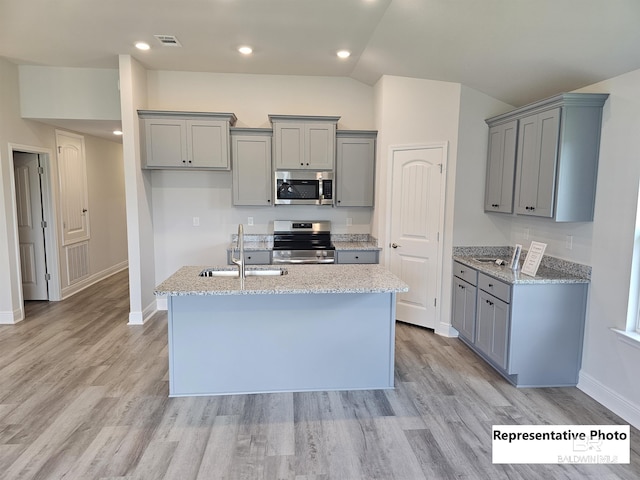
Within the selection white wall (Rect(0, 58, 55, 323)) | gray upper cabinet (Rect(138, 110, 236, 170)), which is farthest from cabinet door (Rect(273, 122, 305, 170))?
white wall (Rect(0, 58, 55, 323))

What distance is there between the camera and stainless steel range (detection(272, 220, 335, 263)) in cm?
451

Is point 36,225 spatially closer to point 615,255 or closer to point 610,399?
point 615,255

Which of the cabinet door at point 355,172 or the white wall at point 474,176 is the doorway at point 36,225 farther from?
the white wall at point 474,176

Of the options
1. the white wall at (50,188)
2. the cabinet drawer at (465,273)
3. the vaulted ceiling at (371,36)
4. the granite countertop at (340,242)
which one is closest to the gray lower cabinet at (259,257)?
the granite countertop at (340,242)

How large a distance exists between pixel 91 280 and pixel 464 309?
5798mm

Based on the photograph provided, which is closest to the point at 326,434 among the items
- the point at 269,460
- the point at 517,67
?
the point at 269,460

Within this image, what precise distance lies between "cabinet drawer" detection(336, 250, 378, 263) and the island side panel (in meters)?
1.58

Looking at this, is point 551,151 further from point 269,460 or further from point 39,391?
point 39,391

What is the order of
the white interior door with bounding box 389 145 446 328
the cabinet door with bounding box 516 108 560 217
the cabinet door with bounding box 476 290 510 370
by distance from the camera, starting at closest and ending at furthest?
the cabinet door with bounding box 516 108 560 217 < the cabinet door with bounding box 476 290 510 370 < the white interior door with bounding box 389 145 446 328

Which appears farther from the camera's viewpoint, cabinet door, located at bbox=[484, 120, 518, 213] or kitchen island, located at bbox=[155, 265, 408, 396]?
cabinet door, located at bbox=[484, 120, 518, 213]

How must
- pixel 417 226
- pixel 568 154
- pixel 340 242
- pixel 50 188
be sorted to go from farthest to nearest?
1. pixel 50 188
2. pixel 340 242
3. pixel 417 226
4. pixel 568 154

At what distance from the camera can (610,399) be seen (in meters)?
2.78

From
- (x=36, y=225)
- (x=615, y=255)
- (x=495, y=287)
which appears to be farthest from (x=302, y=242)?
(x=36, y=225)

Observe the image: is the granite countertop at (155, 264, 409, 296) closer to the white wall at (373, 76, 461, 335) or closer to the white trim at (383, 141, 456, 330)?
the white trim at (383, 141, 456, 330)
